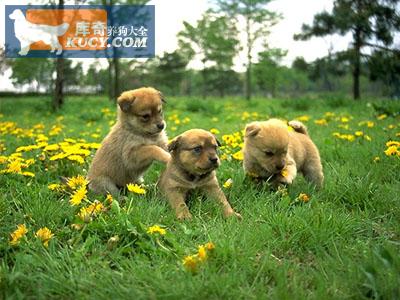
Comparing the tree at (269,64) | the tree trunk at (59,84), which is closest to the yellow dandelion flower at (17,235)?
the tree trunk at (59,84)

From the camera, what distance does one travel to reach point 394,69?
1800 centimetres

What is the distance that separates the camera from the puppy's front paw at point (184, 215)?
3.15 meters

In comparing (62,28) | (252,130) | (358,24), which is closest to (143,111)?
(252,130)

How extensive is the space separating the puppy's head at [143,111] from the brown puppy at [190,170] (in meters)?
0.66

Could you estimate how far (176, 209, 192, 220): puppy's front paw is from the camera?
3.15 metres

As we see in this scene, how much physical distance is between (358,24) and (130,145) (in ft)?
58.3

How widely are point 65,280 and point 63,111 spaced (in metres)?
13.4

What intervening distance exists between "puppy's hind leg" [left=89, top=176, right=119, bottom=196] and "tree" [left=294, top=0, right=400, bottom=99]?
598 inches

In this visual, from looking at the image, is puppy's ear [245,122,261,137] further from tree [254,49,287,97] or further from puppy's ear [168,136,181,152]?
tree [254,49,287,97]

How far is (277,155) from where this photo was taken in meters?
3.87

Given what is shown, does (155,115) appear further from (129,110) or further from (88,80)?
(88,80)

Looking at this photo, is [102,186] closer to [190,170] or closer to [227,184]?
[190,170]

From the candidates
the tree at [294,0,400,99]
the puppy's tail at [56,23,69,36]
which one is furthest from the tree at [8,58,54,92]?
the tree at [294,0,400,99]

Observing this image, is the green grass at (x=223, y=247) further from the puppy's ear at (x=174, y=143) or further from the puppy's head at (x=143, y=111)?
the puppy's head at (x=143, y=111)
